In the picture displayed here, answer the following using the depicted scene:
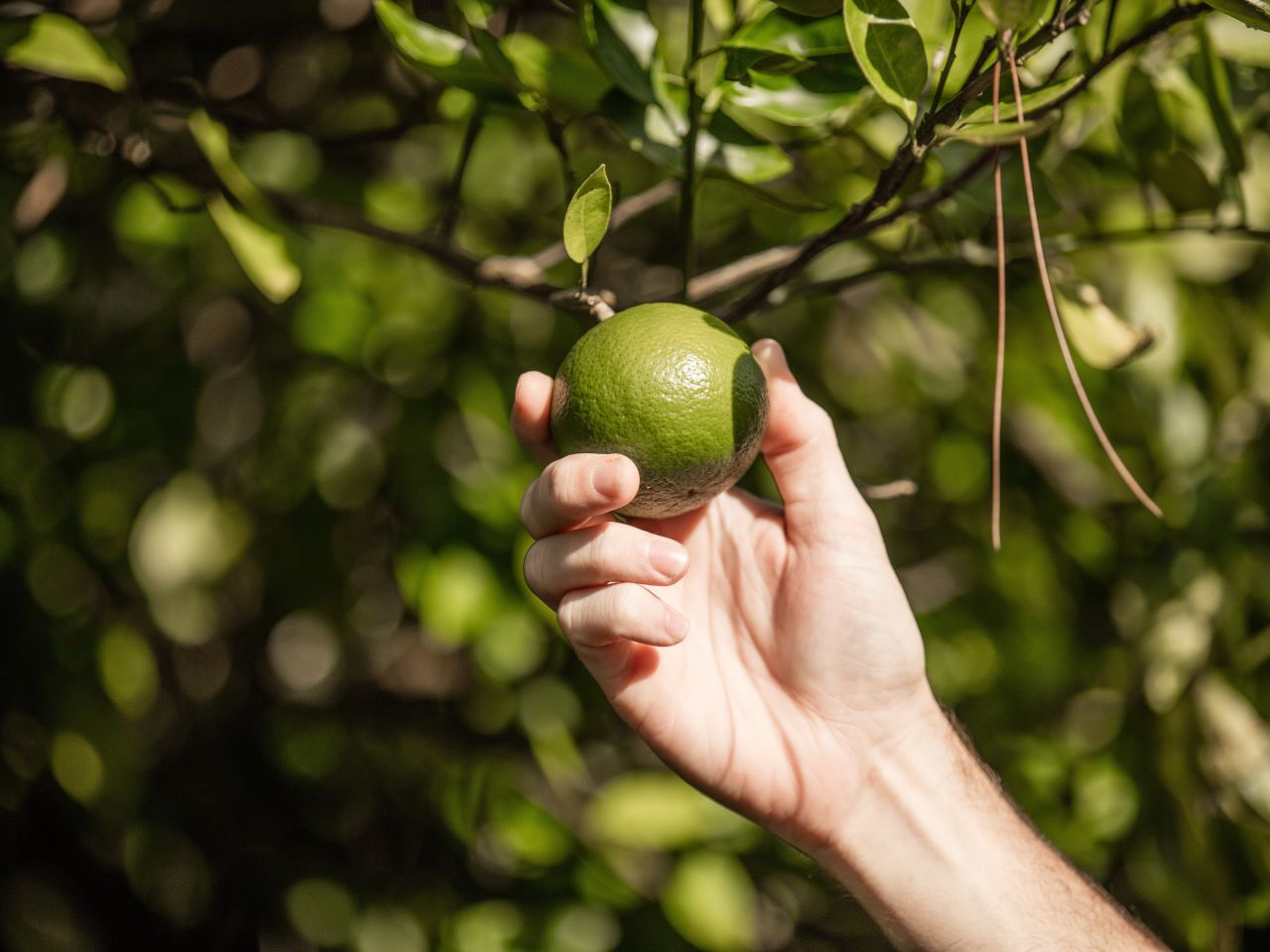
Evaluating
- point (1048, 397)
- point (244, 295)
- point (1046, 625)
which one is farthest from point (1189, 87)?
point (244, 295)

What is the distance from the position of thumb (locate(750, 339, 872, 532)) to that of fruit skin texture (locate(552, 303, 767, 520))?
177 mm

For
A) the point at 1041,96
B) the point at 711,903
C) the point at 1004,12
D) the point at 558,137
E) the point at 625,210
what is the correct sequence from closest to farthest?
the point at 1004,12 < the point at 1041,96 < the point at 558,137 < the point at 625,210 < the point at 711,903

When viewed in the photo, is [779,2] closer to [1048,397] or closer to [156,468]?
[1048,397]

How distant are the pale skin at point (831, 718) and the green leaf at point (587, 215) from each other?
0.30 m

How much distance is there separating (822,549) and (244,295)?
123cm

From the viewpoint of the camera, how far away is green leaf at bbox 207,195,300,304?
36.5 inches

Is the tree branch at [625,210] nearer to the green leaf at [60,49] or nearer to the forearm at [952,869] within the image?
the green leaf at [60,49]

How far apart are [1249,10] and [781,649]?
77 cm

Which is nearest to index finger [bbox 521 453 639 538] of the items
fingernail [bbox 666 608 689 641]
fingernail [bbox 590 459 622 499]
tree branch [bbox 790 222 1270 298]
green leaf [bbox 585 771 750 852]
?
fingernail [bbox 590 459 622 499]

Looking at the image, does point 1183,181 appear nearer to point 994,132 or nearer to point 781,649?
point 994,132

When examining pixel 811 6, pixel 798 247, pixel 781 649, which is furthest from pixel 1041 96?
pixel 781 649

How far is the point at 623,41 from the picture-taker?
886 mm

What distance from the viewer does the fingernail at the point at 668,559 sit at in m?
0.86

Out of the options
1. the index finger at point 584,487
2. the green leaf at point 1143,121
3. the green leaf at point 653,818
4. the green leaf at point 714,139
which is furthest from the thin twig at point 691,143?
the green leaf at point 653,818
